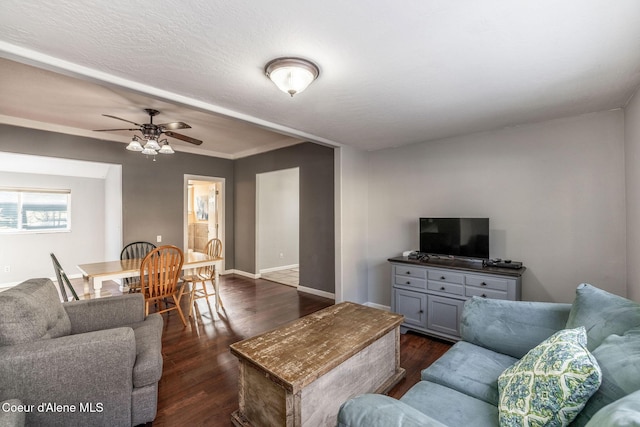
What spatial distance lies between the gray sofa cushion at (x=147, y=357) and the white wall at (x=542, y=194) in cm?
306

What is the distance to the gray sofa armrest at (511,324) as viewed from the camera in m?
1.72

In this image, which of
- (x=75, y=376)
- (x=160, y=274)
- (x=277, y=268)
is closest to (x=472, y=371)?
(x=75, y=376)

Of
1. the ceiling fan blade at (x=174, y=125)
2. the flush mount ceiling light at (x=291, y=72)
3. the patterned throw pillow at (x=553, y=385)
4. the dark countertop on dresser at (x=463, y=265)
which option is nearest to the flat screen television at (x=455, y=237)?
the dark countertop on dresser at (x=463, y=265)

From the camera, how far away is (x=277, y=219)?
21.7ft

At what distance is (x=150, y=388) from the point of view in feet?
5.86

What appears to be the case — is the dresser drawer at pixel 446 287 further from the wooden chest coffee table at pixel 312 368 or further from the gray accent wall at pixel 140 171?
the gray accent wall at pixel 140 171

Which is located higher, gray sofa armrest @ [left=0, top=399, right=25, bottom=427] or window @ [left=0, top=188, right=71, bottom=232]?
window @ [left=0, top=188, right=71, bottom=232]

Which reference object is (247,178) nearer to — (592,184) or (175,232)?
(175,232)

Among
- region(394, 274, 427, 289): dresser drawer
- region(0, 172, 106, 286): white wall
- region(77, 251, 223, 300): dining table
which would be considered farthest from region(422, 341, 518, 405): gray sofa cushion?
region(0, 172, 106, 286): white wall

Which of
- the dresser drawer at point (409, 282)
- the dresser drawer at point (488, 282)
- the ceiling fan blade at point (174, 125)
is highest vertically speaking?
the ceiling fan blade at point (174, 125)

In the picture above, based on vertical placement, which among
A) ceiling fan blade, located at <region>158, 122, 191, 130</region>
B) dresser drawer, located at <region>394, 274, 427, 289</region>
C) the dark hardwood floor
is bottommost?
the dark hardwood floor

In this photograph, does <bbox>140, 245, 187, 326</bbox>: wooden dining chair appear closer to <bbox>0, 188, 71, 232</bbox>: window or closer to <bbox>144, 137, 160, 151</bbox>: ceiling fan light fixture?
<bbox>144, 137, 160, 151</bbox>: ceiling fan light fixture

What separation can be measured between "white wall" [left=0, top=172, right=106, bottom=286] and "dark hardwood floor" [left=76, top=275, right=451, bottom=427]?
6.42 ft

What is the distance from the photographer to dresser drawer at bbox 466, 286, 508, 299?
2.74m
